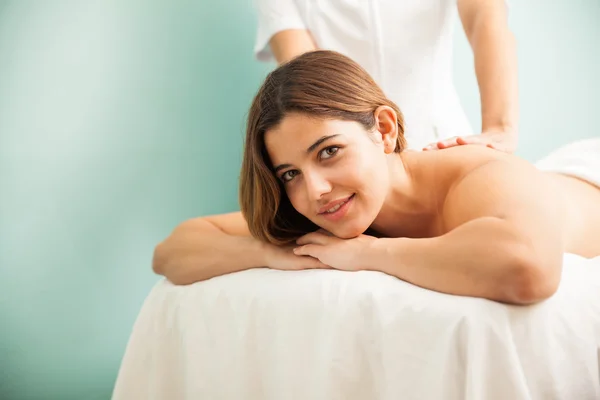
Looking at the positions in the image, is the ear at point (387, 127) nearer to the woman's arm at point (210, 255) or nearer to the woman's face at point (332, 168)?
the woman's face at point (332, 168)

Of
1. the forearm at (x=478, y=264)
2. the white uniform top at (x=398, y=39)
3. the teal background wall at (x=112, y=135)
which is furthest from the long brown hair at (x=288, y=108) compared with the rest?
the teal background wall at (x=112, y=135)

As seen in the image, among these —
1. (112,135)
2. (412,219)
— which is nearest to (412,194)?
(412,219)

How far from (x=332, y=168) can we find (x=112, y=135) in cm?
103

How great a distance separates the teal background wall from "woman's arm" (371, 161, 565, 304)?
1141 millimetres

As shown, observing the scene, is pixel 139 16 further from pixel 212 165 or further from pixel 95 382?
pixel 95 382

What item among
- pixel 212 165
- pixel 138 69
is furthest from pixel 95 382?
pixel 138 69

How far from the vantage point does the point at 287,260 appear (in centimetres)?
130

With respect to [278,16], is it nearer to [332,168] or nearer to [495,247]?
[332,168]

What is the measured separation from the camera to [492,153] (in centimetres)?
135

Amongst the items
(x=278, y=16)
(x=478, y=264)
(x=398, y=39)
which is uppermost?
(x=278, y=16)

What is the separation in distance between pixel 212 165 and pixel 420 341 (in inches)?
58.5

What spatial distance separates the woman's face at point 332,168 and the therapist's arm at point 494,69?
39cm

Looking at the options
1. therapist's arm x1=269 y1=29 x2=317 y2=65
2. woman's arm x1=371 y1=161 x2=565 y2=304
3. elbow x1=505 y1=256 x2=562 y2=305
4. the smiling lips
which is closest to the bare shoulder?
woman's arm x1=371 y1=161 x2=565 y2=304

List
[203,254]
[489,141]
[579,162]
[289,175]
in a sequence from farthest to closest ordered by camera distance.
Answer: [579,162], [489,141], [203,254], [289,175]
